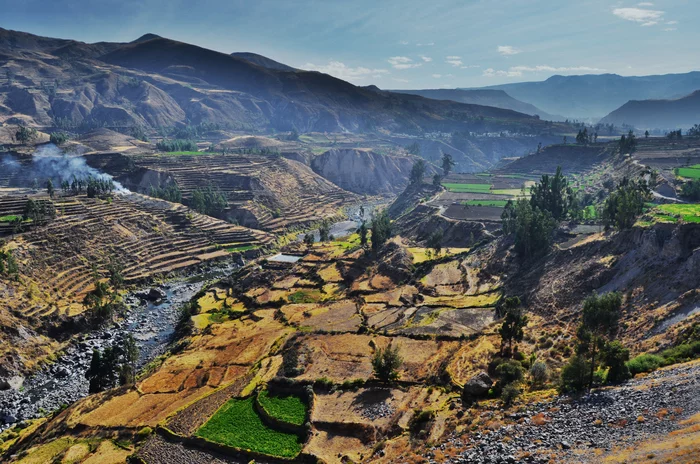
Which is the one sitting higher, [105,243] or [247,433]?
[105,243]

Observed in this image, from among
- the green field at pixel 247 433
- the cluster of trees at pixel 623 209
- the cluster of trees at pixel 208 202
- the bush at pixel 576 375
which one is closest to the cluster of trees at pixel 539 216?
the cluster of trees at pixel 623 209

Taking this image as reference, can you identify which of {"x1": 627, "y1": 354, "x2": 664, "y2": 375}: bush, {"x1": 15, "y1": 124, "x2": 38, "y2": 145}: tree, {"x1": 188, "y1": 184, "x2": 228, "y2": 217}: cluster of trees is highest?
{"x1": 15, "y1": 124, "x2": 38, "y2": 145}: tree

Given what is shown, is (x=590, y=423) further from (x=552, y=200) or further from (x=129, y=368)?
(x=552, y=200)

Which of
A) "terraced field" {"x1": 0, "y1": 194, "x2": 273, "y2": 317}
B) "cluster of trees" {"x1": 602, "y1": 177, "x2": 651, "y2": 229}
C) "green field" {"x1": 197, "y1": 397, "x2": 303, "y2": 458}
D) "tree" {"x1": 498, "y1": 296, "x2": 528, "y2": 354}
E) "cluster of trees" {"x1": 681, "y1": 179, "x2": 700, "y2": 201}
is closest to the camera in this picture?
"green field" {"x1": 197, "y1": 397, "x2": 303, "y2": 458}

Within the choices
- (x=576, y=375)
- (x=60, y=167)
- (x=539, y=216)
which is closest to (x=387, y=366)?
(x=576, y=375)

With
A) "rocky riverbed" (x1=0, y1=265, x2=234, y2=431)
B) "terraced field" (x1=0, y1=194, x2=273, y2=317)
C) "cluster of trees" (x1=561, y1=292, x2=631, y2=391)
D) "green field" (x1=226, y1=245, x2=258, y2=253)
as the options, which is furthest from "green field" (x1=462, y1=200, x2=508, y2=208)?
"cluster of trees" (x1=561, y1=292, x2=631, y2=391)

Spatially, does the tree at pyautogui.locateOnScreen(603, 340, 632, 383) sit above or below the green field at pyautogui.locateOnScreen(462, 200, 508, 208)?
below

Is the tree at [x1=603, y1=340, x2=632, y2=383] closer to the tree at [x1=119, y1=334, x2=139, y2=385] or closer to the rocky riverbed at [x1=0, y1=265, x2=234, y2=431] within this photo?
the tree at [x1=119, y1=334, x2=139, y2=385]
